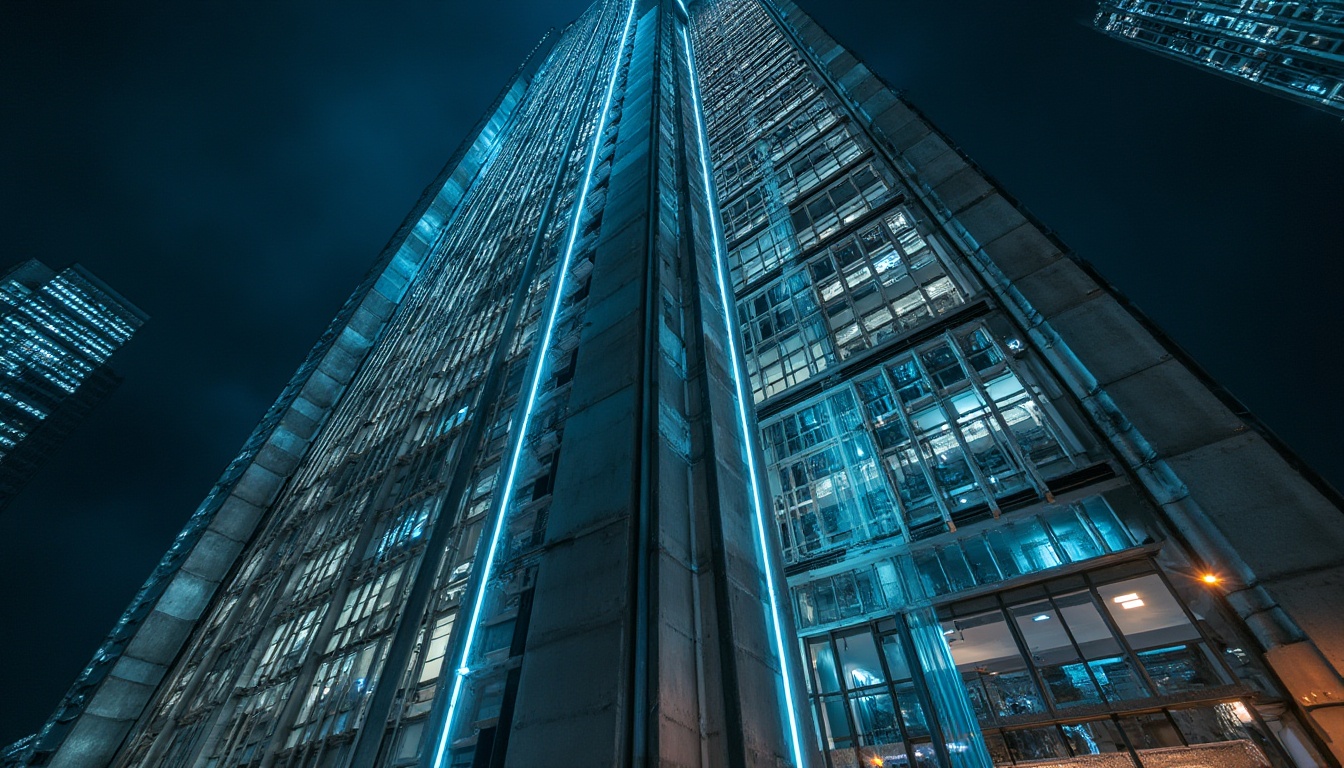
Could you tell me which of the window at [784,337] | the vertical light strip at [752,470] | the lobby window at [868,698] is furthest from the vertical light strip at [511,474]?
the lobby window at [868,698]

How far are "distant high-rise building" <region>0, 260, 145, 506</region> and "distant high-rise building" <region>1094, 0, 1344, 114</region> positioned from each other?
152331 mm

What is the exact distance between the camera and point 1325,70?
121 ft

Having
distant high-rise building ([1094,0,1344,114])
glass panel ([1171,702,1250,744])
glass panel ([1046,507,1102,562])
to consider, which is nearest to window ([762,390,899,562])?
glass panel ([1046,507,1102,562])

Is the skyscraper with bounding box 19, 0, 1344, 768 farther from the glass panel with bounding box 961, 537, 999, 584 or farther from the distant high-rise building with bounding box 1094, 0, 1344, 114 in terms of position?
the distant high-rise building with bounding box 1094, 0, 1344, 114

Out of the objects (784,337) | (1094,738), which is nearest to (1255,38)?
(784,337)

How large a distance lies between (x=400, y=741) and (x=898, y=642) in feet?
28.5

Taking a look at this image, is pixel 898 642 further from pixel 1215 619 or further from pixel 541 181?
pixel 541 181

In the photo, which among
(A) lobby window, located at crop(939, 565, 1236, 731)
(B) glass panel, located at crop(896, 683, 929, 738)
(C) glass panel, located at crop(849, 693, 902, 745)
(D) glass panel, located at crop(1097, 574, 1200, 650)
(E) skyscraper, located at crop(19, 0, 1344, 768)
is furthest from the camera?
(C) glass panel, located at crop(849, 693, 902, 745)

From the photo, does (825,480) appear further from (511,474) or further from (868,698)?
(511,474)

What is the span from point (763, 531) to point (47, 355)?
134m

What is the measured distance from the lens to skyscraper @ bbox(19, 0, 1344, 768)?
486cm

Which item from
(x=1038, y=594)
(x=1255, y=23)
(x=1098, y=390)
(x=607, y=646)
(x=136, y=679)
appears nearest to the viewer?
(x=607, y=646)

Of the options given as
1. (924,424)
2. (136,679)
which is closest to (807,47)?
(924,424)

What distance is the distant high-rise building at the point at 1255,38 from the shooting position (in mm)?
34969
